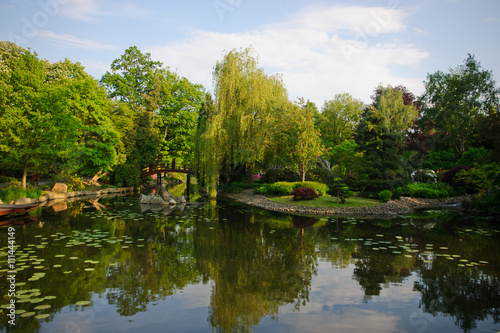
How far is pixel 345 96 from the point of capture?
4197 cm

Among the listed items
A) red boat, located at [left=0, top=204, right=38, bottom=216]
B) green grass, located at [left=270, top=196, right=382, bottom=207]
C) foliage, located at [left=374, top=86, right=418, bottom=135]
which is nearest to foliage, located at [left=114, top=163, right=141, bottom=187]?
A: red boat, located at [left=0, top=204, right=38, bottom=216]

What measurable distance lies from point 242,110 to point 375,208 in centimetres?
1128

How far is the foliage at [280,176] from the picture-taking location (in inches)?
961

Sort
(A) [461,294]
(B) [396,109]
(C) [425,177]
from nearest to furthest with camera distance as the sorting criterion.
Answer: (A) [461,294] → (C) [425,177] → (B) [396,109]

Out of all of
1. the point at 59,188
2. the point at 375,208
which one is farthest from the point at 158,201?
the point at 375,208

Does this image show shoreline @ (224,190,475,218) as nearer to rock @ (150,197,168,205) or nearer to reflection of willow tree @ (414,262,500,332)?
rock @ (150,197,168,205)

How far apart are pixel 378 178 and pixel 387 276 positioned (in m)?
14.2

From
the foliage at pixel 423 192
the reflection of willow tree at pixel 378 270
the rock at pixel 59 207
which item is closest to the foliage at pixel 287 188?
the foliage at pixel 423 192

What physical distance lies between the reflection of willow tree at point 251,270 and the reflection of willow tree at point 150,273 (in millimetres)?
Answer: 414

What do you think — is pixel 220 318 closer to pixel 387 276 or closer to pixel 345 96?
pixel 387 276

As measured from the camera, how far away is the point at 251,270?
6391 mm

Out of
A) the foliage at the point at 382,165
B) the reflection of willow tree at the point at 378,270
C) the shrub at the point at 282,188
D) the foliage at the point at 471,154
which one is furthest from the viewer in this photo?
the foliage at the point at 471,154

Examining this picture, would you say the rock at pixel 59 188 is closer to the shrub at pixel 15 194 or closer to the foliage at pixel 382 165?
the shrub at pixel 15 194

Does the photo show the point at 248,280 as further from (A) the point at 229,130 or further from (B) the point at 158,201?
(A) the point at 229,130
